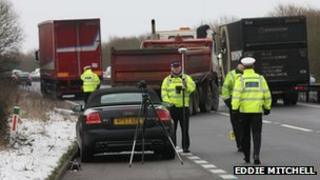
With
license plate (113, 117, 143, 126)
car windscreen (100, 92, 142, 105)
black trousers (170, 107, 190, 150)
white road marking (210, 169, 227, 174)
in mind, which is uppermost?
car windscreen (100, 92, 142, 105)

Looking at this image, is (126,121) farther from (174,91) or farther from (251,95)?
(251,95)

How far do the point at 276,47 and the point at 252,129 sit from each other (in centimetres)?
1818

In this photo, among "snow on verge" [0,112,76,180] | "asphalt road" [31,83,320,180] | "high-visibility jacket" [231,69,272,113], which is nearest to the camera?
"snow on verge" [0,112,76,180]

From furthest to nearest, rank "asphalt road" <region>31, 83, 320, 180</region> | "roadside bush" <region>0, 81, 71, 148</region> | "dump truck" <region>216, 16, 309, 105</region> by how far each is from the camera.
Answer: "dump truck" <region>216, 16, 309, 105</region>, "roadside bush" <region>0, 81, 71, 148</region>, "asphalt road" <region>31, 83, 320, 180</region>

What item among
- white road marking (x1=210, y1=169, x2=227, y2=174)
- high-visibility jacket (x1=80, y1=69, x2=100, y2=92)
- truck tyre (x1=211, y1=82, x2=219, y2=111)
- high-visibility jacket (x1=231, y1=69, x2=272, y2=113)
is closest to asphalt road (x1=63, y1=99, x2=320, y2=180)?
white road marking (x1=210, y1=169, x2=227, y2=174)

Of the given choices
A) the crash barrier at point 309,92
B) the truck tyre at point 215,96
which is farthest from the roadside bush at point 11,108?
the crash barrier at point 309,92

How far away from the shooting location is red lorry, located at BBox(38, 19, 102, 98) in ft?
131

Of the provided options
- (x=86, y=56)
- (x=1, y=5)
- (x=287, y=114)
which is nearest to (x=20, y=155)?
(x=287, y=114)

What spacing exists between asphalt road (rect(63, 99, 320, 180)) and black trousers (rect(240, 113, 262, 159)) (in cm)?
35

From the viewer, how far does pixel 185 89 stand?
15695 millimetres

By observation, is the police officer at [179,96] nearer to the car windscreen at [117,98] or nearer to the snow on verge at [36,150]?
the car windscreen at [117,98]

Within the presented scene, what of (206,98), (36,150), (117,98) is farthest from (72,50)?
(117,98)

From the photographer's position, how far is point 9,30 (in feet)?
184

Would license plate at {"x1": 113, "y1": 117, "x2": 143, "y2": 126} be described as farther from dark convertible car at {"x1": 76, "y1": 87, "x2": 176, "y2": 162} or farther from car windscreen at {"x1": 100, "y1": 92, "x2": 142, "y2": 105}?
car windscreen at {"x1": 100, "y1": 92, "x2": 142, "y2": 105}
